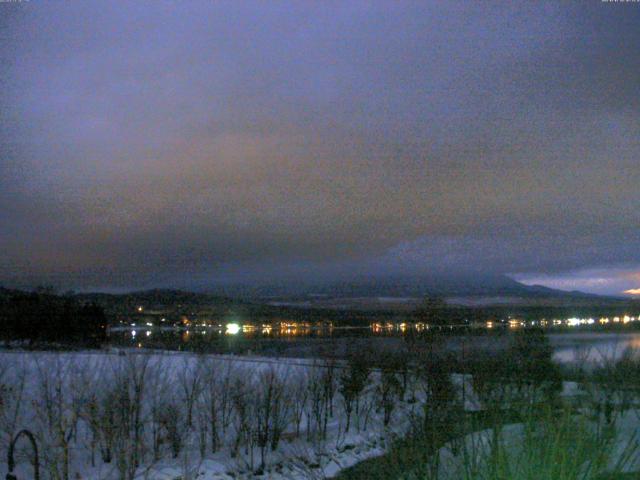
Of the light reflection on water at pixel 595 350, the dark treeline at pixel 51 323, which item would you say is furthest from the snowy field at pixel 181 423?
the dark treeline at pixel 51 323

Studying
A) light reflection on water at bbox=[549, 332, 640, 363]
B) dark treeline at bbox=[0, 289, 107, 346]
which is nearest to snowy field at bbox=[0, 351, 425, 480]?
light reflection on water at bbox=[549, 332, 640, 363]

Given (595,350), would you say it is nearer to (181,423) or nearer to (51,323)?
(181,423)

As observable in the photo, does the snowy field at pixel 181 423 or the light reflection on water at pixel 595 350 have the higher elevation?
the light reflection on water at pixel 595 350

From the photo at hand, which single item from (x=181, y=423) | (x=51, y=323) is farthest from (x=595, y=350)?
(x=51, y=323)

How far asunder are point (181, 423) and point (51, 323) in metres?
35.8

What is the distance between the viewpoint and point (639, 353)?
76.0 feet

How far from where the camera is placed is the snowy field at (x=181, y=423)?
15.4 meters

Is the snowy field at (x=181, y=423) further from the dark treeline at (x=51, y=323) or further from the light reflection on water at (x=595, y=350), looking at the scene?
the dark treeline at (x=51, y=323)

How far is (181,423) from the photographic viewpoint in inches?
725

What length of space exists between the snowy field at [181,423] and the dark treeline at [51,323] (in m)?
27.8

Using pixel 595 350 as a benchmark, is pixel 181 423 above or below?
below

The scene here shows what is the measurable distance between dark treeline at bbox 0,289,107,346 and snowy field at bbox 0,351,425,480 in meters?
27.8

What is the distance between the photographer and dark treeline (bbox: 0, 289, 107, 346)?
49.3 metres

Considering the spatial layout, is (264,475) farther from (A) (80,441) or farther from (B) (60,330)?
(B) (60,330)
